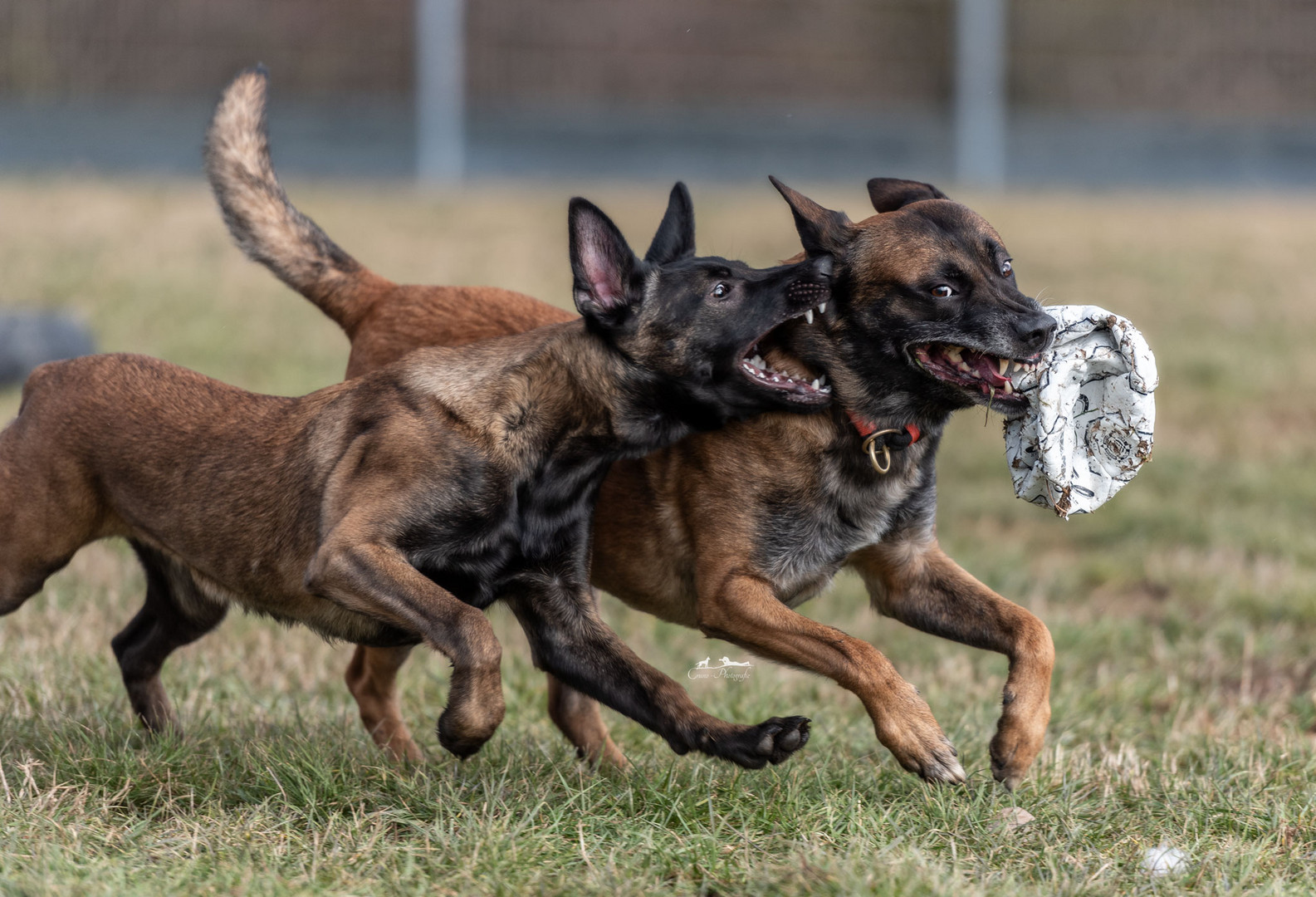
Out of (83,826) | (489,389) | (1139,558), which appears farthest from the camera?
(1139,558)

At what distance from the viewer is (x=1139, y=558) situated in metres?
7.78

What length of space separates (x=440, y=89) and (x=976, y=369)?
13.9 meters

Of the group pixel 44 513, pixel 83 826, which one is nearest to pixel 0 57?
pixel 44 513

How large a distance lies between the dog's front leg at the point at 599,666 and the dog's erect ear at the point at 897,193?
1.66m

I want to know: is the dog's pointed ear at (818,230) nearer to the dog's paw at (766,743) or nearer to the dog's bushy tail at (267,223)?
the dog's paw at (766,743)

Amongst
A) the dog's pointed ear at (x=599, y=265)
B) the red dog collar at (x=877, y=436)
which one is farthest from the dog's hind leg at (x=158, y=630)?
the red dog collar at (x=877, y=436)

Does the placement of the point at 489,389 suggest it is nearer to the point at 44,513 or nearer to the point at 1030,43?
the point at 44,513

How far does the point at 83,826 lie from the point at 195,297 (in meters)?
8.75

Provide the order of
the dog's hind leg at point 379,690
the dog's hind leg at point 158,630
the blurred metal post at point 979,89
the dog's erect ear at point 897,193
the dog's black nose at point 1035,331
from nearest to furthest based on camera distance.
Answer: the dog's black nose at point 1035,331, the dog's hind leg at point 158,630, the dog's erect ear at point 897,193, the dog's hind leg at point 379,690, the blurred metal post at point 979,89

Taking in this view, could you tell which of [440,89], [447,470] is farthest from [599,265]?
[440,89]

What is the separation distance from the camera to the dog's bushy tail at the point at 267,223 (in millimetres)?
5078

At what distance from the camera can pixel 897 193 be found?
484 centimetres

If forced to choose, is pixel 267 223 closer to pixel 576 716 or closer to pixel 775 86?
pixel 576 716

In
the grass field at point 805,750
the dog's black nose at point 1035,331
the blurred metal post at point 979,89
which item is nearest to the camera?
the grass field at point 805,750
